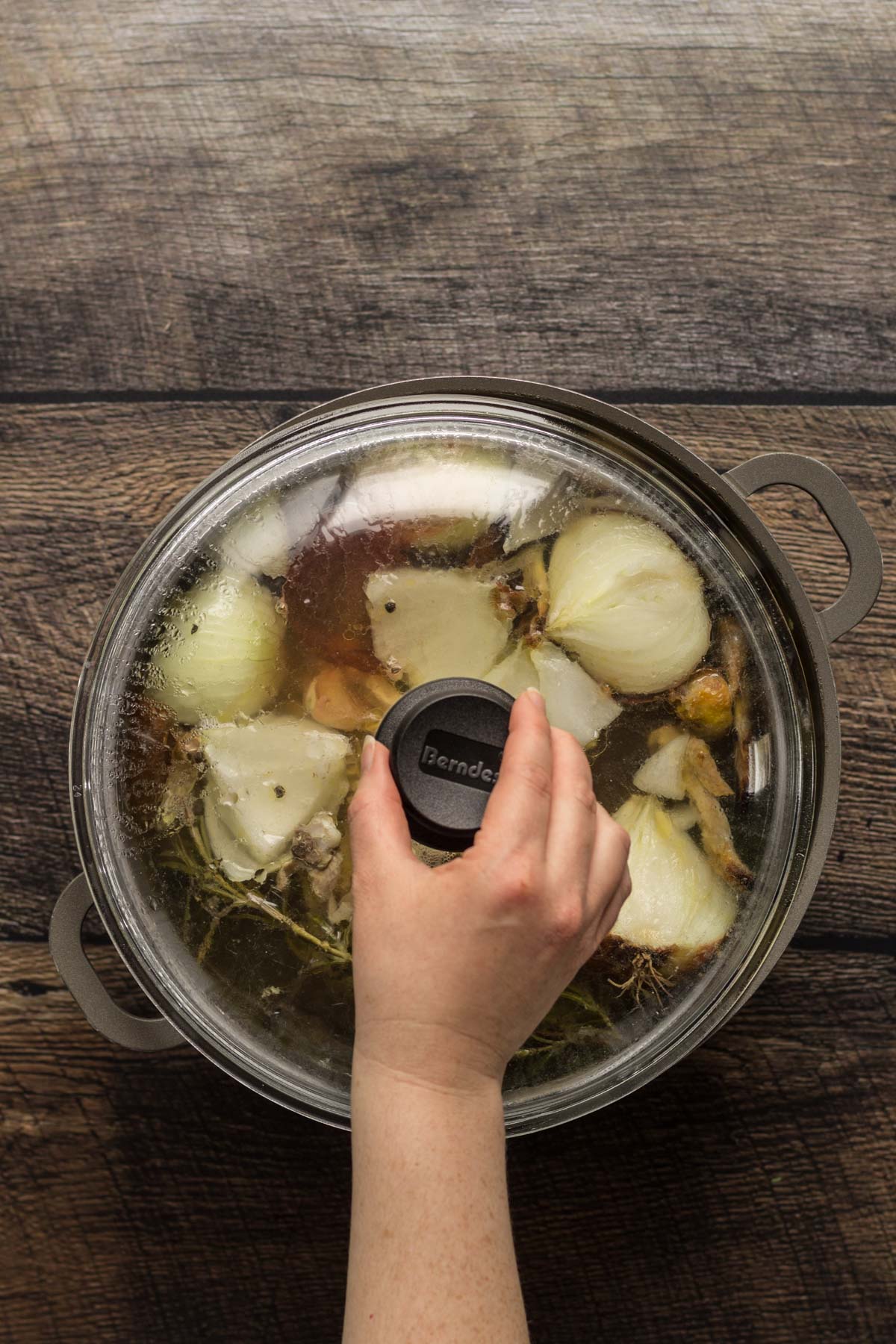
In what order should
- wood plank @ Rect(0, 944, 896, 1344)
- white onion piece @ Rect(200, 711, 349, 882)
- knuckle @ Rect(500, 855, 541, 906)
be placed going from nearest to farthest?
knuckle @ Rect(500, 855, 541, 906) → white onion piece @ Rect(200, 711, 349, 882) → wood plank @ Rect(0, 944, 896, 1344)

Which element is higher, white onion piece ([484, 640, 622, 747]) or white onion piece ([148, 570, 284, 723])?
white onion piece ([148, 570, 284, 723])

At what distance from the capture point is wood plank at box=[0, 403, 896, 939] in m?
1.01

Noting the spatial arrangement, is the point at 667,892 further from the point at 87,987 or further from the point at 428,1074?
the point at 87,987

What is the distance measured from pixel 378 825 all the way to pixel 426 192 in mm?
742

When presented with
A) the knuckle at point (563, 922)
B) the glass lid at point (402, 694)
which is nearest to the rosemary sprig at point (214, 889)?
the glass lid at point (402, 694)

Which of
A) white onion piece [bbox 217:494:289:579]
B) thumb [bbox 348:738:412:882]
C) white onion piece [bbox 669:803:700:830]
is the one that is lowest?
thumb [bbox 348:738:412:882]

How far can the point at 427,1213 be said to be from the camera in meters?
0.64

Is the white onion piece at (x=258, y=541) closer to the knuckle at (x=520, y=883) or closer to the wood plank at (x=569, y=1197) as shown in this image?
the knuckle at (x=520, y=883)

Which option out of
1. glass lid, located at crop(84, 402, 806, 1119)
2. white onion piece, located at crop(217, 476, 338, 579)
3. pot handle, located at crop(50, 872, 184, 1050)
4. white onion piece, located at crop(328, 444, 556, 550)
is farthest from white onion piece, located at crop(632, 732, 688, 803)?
pot handle, located at crop(50, 872, 184, 1050)

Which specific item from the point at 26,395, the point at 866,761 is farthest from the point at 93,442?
the point at 866,761

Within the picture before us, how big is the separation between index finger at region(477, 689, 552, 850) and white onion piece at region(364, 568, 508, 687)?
0.10 metres

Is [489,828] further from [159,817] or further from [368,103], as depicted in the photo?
[368,103]

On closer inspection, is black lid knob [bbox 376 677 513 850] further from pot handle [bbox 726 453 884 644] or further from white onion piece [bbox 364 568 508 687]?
pot handle [bbox 726 453 884 644]

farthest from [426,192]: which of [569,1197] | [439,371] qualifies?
[569,1197]
